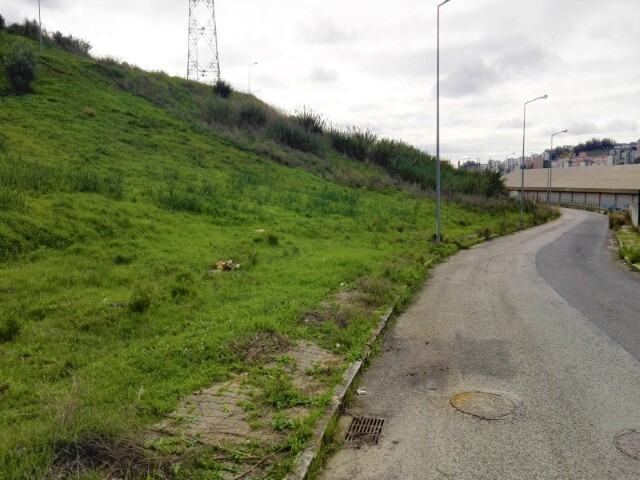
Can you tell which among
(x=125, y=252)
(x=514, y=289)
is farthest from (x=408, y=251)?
(x=125, y=252)

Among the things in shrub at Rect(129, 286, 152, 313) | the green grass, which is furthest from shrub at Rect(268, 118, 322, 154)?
shrub at Rect(129, 286, 152, 313)

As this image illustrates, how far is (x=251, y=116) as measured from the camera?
4025 centimetres

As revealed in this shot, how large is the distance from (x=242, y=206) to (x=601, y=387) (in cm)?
1429

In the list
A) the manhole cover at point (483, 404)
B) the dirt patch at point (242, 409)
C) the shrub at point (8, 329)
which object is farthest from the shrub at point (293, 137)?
the manhole cover at point (483, 404)

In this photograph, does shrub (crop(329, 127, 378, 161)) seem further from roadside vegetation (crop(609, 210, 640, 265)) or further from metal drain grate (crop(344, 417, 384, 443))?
metal drain grate (crop(344, 417, 384, 443))

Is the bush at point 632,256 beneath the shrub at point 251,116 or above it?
beneath

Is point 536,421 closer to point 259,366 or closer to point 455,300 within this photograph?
point 259,366

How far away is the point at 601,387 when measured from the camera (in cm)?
604

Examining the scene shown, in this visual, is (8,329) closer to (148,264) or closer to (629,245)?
(148,264)

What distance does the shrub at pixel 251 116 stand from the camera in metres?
39.1

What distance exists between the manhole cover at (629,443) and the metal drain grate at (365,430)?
2.23 m

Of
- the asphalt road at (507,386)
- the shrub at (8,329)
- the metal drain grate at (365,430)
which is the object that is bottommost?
the metal drain grate at (365,430)

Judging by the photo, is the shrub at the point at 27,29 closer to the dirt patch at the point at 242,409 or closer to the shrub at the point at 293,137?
the shrub at the point at 293,137

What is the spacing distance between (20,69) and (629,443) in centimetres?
2959
